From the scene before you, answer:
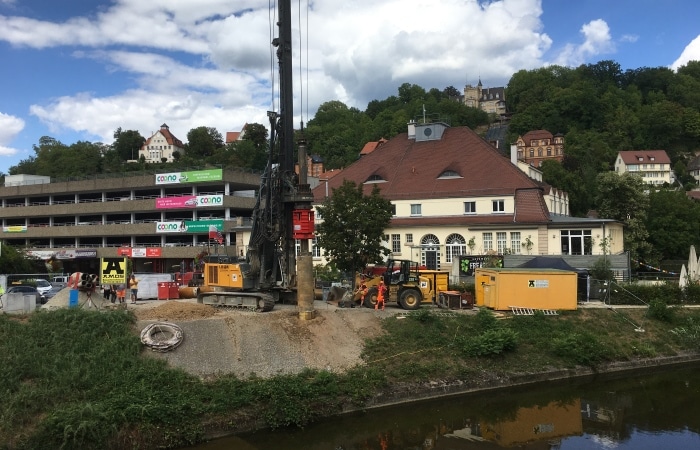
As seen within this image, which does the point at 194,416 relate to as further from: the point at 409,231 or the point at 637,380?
the point at 409,231

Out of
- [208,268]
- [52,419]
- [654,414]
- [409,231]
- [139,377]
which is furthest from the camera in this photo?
[409,231]

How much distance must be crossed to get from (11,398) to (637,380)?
71.3 ft

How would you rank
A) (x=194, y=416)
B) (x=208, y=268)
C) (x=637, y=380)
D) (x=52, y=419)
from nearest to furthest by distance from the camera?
1. (x=52, y=419)
2. (x=194, y=416)
3. (x=637, y=380)
4. (x=208, y=268)

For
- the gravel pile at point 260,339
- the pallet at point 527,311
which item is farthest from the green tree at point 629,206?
the gravel pile at point 260,339

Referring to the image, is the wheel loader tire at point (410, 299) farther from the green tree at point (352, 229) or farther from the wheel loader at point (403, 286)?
the green tree at point (352, 229)

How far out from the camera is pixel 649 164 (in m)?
104

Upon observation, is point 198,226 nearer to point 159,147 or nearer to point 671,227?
point 671,227

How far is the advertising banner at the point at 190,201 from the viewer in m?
54.2

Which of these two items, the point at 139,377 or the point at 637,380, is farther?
the point at 637,380

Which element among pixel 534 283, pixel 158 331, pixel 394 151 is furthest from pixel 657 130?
pixel 158 331

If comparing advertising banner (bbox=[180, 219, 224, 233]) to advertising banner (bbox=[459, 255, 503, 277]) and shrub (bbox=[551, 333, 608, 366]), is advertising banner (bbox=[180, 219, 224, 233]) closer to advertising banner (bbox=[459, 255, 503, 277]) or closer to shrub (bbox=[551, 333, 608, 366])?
advertising banner (bbox=[459, 255, 503, 277])

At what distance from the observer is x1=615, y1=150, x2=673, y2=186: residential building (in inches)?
4053

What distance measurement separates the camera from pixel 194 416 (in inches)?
628

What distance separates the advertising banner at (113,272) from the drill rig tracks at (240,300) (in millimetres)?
3467
